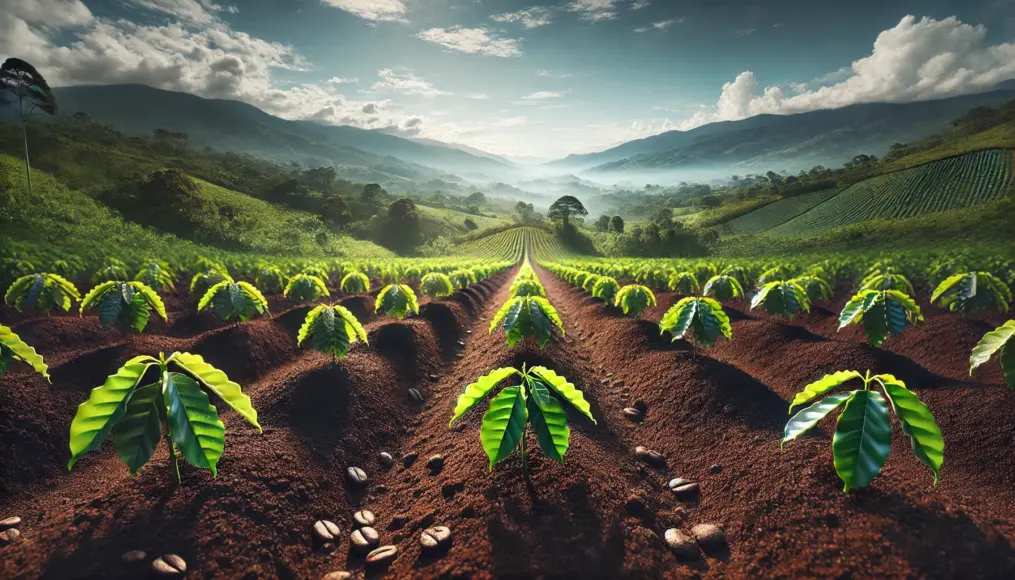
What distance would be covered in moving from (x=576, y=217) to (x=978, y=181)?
278 feet

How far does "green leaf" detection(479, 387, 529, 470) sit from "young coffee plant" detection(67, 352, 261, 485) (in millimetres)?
1792

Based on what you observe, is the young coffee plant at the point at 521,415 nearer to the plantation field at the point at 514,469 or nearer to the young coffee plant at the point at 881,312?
the plantation field at the point at 514,469

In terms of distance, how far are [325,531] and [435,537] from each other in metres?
1.39

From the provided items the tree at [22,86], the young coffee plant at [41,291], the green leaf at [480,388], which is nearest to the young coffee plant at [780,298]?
the green leaf at [480,388]

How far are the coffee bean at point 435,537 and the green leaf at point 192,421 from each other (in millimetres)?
1775

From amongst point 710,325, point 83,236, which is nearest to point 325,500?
point 710,325

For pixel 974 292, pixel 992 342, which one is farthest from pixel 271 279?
pixel 974 292

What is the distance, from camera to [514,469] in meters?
4.30

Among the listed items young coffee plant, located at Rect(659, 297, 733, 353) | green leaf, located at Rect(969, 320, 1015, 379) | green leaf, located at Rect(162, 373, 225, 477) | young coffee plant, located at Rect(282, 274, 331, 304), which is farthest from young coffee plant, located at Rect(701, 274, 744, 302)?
young coffee plant, located at Rect(282, 274, 331, 304)

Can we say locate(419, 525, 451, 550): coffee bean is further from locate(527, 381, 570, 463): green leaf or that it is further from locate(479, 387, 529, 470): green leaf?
locate(527, 381, 570, 463): green leaf

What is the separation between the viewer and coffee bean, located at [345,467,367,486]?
16.6 ft

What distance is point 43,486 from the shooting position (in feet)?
16.0

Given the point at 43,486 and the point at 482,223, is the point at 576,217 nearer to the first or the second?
the point at 482,223

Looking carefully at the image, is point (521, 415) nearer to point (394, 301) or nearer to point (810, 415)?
point (810, 415)
